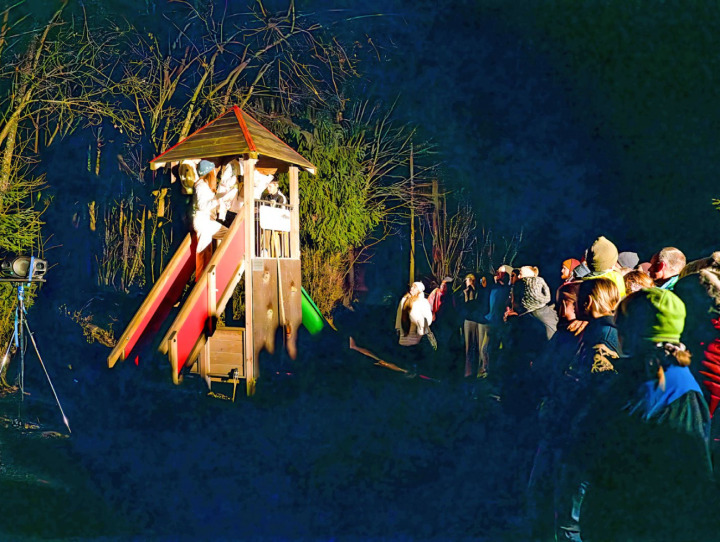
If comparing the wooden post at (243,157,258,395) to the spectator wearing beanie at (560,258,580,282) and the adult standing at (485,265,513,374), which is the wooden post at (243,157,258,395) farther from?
the spectator wearing beanie at (560,258,580,282)

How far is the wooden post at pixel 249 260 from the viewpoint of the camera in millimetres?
5762

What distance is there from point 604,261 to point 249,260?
251 centimetres

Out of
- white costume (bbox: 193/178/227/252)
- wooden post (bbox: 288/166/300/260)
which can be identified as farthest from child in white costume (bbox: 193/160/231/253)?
wooden post (bbox: 288/166/300/260)

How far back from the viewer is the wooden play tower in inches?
222

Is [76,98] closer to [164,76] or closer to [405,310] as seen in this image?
[164,76]

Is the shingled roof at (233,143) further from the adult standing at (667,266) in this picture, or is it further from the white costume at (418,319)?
the adult standing at (667,266)

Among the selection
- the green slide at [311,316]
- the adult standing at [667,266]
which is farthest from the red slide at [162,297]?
the adult standing at [667,266]

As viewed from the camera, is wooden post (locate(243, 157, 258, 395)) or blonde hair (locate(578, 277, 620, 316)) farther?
wooden post (locate(243, 157, 258, 395))

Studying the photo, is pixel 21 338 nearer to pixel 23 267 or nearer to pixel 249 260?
pixel 23 267

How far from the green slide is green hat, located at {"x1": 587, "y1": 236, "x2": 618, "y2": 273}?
2070mm

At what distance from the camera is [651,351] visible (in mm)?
4625

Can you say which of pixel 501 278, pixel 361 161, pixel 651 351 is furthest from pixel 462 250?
pixel 651 351

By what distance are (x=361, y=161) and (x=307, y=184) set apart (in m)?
0.52

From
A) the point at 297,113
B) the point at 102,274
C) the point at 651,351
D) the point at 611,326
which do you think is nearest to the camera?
the point at 651,351
